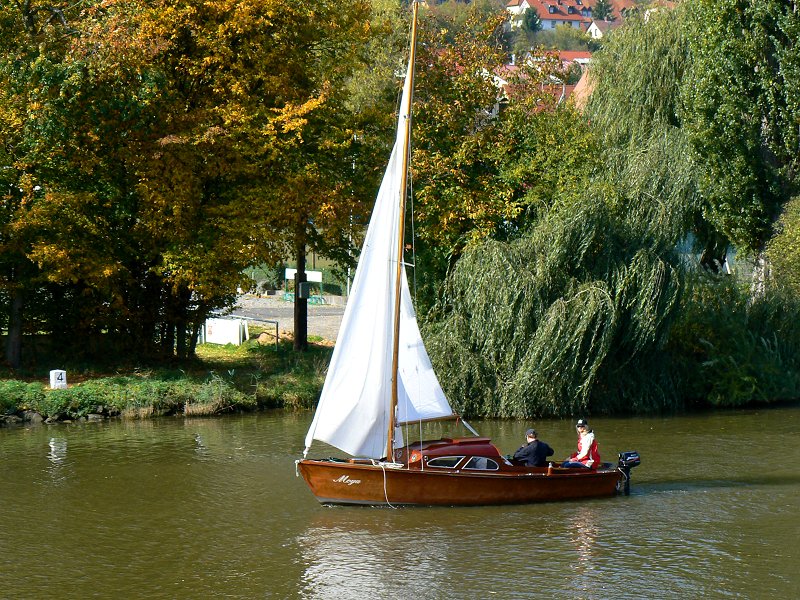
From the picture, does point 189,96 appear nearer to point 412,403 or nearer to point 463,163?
point 463,163

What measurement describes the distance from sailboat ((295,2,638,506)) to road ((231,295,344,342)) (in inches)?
814

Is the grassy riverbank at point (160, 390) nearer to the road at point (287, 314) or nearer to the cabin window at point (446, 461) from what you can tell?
the road at point (287, 314)

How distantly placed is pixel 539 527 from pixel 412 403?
3.16 meters

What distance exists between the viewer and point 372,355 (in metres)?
19.6

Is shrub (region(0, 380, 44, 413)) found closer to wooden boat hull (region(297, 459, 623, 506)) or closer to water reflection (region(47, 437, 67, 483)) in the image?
water reflection (region(47, 437, 67, 483))

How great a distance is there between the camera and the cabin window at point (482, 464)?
1958 cm

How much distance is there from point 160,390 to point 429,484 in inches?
488

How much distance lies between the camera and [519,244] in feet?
96.6

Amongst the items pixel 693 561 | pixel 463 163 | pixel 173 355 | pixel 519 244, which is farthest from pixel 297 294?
pixel 693 561

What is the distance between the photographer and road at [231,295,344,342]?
44.4m

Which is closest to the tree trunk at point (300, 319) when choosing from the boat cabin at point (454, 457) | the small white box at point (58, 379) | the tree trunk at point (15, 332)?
the small white box at point (58, 379)

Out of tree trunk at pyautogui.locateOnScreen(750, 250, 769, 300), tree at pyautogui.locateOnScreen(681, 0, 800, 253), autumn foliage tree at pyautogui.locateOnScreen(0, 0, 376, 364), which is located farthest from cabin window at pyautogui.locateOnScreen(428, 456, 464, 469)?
tree at pyautogui.locateOnScreen(681, 0, 800, 253)

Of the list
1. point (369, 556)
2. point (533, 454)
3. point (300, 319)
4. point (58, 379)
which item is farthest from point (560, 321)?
point (58, 379)

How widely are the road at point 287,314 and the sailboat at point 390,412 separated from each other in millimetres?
20672
